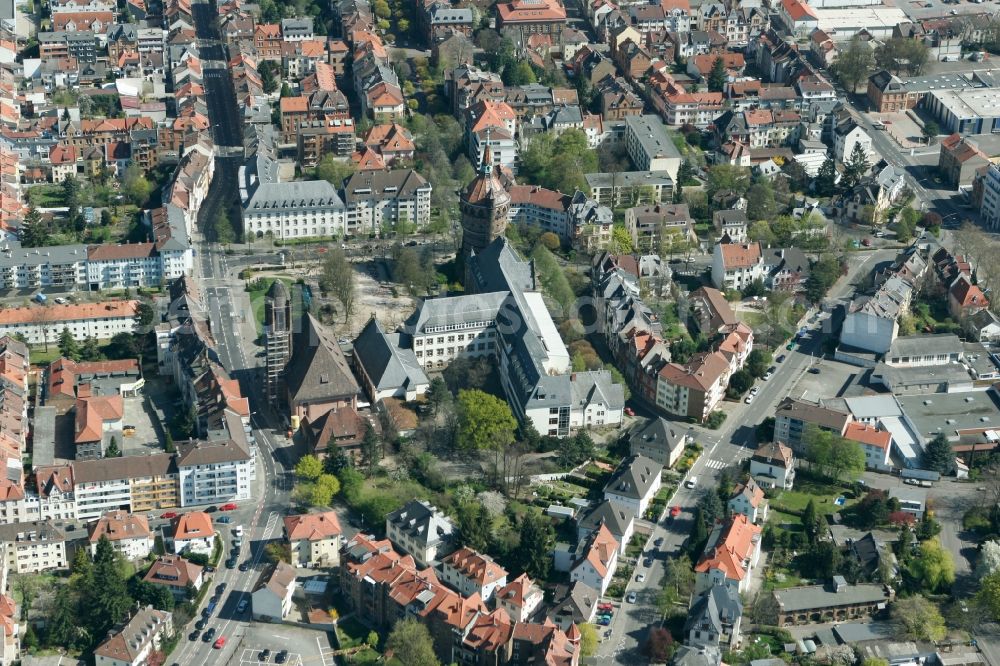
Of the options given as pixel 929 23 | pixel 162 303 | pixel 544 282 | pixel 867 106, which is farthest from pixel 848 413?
pixel 929 23

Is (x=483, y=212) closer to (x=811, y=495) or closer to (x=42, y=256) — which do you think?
(x=42, y=256)

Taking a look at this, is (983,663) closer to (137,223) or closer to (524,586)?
(524,586)

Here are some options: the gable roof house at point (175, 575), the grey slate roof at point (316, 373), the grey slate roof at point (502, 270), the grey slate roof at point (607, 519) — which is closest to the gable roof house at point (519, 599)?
the grey slate roof at point (607, 519)

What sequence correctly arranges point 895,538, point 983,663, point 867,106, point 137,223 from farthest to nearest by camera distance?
point 867,106, point 137,223, point 895,538, point 983,663

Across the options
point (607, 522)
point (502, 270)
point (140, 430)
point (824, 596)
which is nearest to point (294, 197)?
point (502, 270)

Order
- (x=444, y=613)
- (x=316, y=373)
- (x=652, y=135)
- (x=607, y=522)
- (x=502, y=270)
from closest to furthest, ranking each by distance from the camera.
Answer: (x=444, y=613) < (x=607, y=522) < (x=316, y=373) < (x=502, y=270) < (x=652, y=135)
